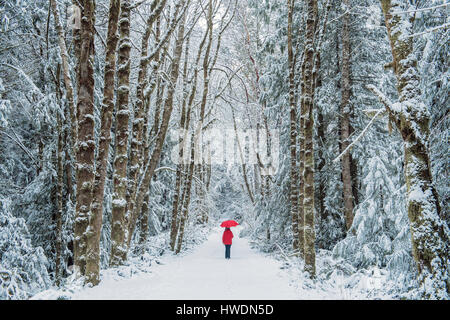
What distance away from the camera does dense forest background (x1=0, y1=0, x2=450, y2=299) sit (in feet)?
14.4

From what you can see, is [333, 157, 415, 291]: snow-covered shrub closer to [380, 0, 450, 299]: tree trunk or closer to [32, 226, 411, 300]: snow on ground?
[32, 226, 411, 300]: snow on ground

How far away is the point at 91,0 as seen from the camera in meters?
5.36

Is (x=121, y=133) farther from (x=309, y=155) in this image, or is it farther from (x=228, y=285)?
(x=309, y=155)

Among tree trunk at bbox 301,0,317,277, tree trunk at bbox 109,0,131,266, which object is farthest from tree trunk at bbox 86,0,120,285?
tree trunk at bbox 301,0,317,277

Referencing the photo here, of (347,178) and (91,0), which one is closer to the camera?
(91,0)

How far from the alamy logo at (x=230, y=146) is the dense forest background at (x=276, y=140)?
15.6 inches

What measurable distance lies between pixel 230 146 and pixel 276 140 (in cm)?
1437

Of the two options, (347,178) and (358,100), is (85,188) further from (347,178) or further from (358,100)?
(358,100)
